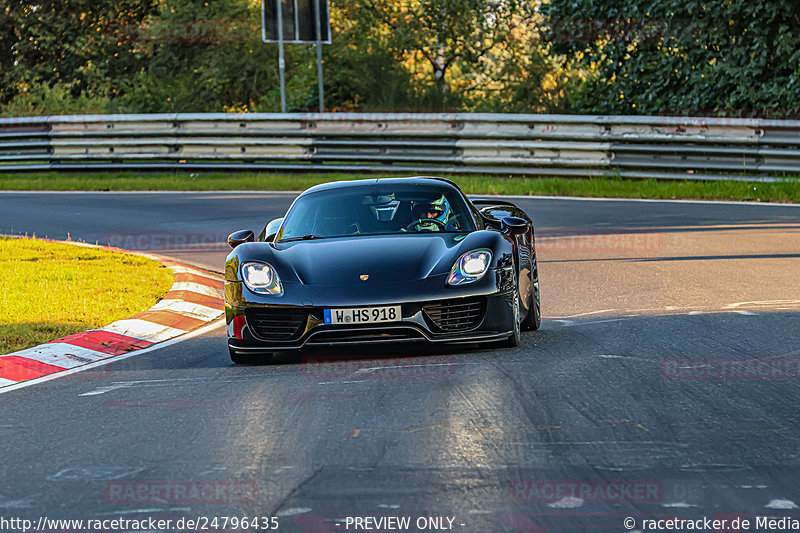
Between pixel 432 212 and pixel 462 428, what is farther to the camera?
pixel 432 212

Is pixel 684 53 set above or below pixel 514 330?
above

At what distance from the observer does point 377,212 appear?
8586mm

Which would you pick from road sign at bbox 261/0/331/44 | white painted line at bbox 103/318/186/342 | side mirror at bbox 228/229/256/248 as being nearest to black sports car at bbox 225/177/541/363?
side mirror at bbox 228/229/256/248

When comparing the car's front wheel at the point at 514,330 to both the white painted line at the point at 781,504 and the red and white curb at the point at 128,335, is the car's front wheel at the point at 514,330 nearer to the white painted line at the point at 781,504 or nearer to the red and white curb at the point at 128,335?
the red and white curb at the point at 128,335

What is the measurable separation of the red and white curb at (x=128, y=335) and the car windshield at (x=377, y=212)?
149 cm

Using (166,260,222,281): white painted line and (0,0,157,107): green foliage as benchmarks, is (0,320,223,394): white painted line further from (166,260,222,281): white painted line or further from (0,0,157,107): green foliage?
(0,0,157,107): green foliage

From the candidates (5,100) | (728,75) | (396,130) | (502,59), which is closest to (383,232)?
(396,130)

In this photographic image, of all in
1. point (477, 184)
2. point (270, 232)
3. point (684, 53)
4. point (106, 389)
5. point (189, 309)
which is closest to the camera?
point (106, 389)

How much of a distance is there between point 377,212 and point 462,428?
3.19 metres

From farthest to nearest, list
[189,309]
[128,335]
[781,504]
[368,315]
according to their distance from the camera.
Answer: [189,309]
[128,335]
[368,315]
[781,504]

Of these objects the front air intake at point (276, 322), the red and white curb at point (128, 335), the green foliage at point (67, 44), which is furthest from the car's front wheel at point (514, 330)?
the green foliage at point (67, 44)

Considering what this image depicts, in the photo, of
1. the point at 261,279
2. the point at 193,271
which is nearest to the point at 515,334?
the point at 261,279

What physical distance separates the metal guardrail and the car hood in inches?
490

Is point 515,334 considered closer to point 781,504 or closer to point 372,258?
point 372,258
